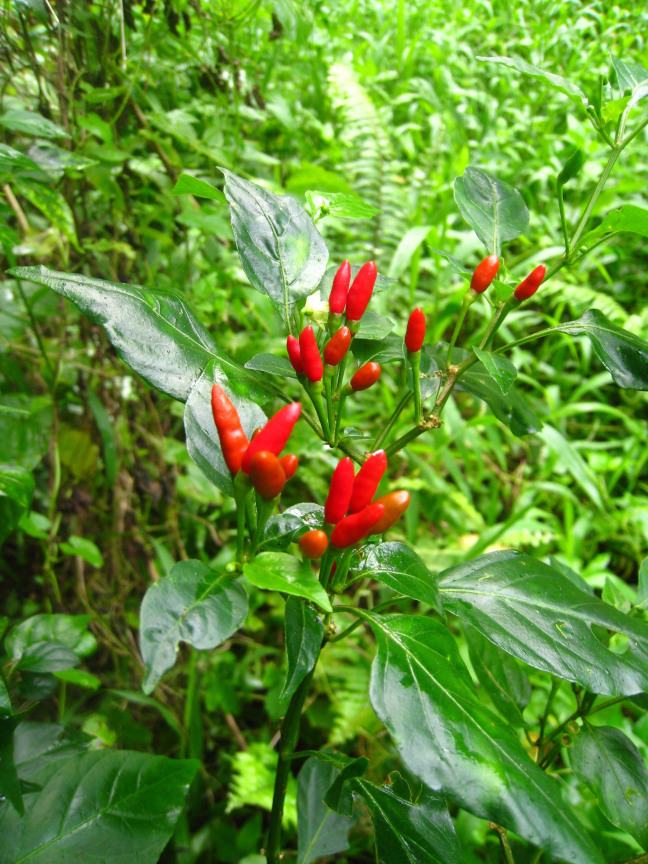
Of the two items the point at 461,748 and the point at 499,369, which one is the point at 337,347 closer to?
the point at 499,369

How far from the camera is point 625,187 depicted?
2.21 metres

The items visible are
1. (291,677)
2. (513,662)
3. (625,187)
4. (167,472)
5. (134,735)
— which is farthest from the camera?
(625,187)

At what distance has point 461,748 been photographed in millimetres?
392

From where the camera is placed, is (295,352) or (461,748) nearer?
(461,748)

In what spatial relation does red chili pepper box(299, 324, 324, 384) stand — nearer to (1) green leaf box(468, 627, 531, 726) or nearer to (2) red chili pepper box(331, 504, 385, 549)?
(2) red chili pepper box(331, 504, 385, 549)

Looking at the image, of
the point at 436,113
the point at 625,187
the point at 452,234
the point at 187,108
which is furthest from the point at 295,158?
the point at 625,187

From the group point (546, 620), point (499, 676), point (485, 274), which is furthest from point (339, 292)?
point (499, 676)

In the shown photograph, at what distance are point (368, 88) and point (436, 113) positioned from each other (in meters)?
0.41

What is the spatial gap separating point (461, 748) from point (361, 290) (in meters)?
0.41

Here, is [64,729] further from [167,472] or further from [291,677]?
[167,472]

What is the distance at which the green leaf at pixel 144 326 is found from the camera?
478 millimetres

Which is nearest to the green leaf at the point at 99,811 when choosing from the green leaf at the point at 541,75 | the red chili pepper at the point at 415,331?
the red chili pepper at the point at 415,331

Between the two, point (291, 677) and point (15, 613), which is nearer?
Result: point (291, 677)

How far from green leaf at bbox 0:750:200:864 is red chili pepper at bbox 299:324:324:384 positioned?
53 centimetres
